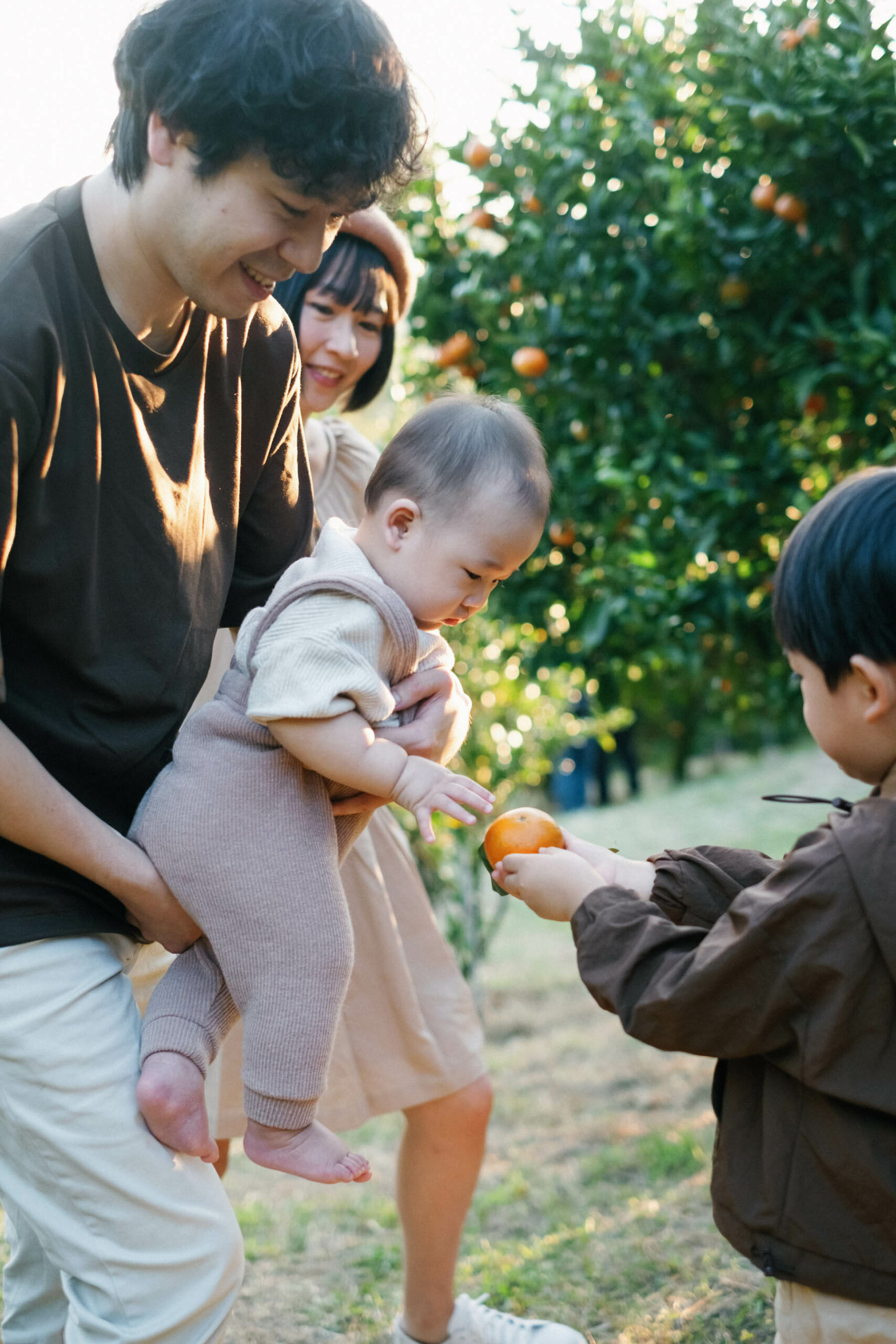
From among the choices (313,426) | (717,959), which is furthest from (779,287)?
(717,959)

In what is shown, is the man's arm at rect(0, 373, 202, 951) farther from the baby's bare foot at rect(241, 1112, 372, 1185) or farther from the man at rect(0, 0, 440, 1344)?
the baby's bare foot at rect(241, 1112, 372, 1185)

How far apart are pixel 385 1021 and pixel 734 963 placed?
1.24m

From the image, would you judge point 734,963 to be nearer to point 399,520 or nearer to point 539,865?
point 539,865

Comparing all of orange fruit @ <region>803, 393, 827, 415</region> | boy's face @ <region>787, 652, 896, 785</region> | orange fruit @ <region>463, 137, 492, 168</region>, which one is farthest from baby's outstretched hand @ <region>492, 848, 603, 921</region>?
orange fruit @ <region>463, 137, 492, 168</region>

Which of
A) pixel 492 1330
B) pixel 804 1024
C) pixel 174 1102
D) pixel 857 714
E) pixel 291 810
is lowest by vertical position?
pixel 492 1330

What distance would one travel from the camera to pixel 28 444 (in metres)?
1.49

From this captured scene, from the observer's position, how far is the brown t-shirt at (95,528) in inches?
59.4

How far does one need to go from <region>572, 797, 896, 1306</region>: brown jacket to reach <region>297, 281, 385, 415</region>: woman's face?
158 cm

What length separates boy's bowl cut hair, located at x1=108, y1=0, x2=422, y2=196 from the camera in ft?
4.92

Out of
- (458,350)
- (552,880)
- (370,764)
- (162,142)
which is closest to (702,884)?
(552,880)

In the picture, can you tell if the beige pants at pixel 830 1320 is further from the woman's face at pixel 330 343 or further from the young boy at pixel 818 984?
the woman's face at pixel 330 343

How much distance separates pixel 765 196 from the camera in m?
2.97

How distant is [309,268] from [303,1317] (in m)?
2.40

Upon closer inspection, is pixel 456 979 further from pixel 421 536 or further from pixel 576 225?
pixel 576 225
